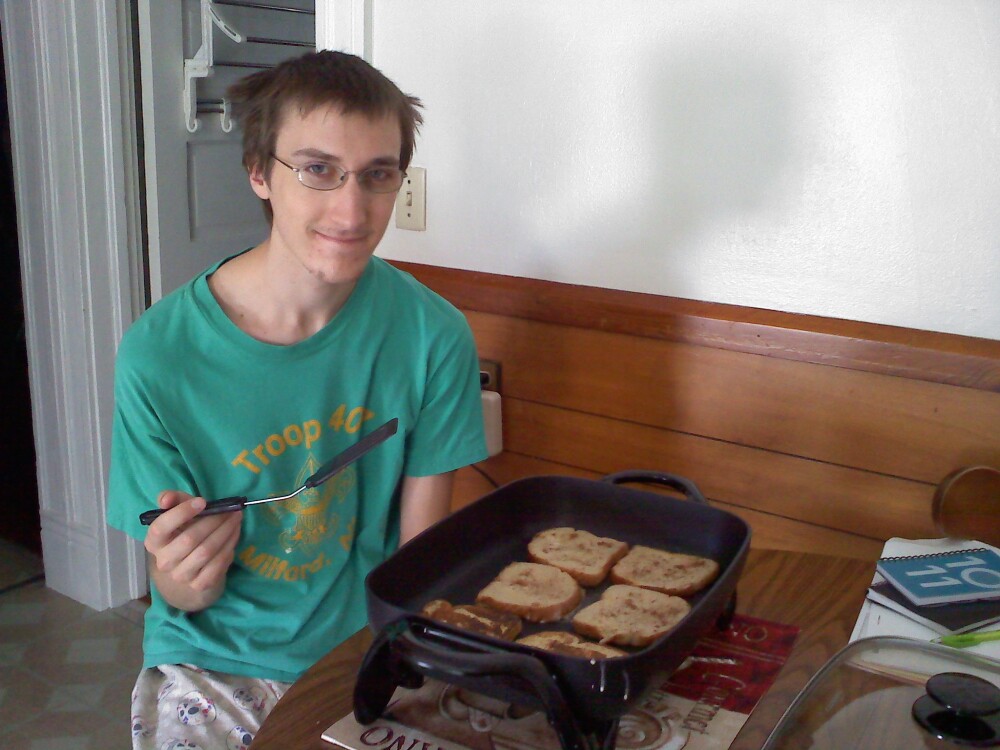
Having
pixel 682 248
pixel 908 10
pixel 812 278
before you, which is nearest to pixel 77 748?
pixel 682 248

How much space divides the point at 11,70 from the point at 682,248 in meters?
1.70

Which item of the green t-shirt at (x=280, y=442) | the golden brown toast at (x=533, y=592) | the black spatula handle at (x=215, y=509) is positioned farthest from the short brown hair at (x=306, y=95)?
the golden brown toast at (x=533, y=592)

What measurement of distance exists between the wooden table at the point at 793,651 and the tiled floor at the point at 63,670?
4.17 feet

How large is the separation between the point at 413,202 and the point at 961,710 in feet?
3.93

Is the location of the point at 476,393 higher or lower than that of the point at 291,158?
lower

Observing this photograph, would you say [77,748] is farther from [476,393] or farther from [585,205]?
[585,205]

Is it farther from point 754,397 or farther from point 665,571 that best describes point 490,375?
point 665,571

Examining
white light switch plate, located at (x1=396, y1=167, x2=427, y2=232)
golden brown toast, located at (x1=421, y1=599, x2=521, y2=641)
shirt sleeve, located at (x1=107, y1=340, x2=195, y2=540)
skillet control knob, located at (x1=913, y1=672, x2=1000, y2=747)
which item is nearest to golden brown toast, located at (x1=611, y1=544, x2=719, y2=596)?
golden brown toast, located at (x1=421, y1=599, x2=521, y2=641)

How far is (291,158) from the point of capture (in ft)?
3.42

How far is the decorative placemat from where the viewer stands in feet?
2.39

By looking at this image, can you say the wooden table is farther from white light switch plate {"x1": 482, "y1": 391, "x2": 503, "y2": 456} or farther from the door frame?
the door frame

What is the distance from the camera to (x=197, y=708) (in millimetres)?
993

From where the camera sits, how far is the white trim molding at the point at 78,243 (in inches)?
81.2

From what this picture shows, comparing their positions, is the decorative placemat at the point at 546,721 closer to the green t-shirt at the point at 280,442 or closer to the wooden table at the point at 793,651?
the wooden table at the point at 793,651
